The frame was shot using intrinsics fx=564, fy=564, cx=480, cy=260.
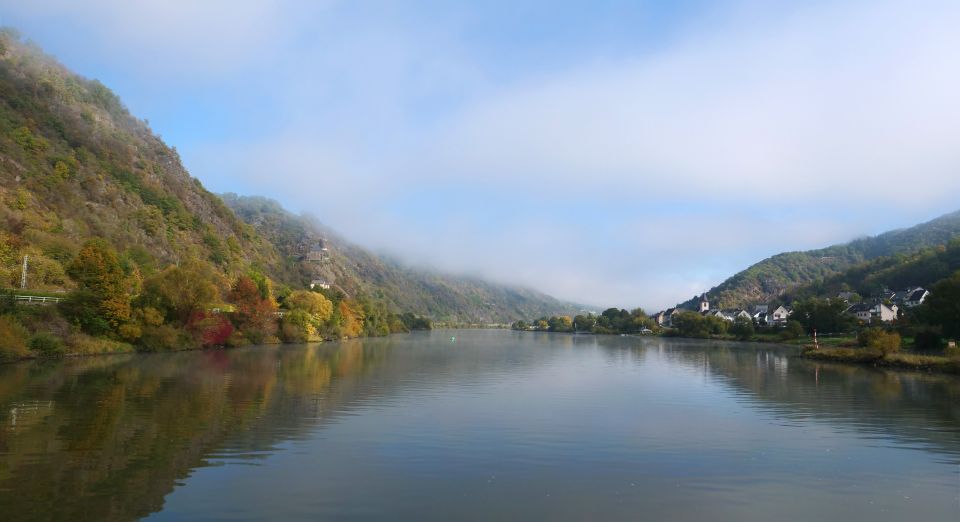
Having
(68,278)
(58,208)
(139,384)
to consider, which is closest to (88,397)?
(139,384)

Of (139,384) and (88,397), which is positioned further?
(139,384)

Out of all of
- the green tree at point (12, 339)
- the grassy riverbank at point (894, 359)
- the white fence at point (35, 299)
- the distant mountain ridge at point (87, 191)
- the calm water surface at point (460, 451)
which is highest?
the distant mountain ridge at point (87, 191)

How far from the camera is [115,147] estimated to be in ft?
428

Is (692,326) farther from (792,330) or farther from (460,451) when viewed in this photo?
(460,451)

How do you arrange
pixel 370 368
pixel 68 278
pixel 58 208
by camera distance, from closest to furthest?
pixel 370 368, pixel 68 278, pixel 58 208

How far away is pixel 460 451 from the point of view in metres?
20.6

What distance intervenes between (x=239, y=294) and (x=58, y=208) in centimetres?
3078

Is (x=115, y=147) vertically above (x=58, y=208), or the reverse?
(x=115, y=147)

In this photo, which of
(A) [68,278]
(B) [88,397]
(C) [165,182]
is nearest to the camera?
(B) [88,397]

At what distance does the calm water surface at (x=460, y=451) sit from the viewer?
47.6ft

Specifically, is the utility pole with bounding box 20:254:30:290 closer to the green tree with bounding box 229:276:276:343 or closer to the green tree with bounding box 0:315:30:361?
the green tree with bounding box 0:315:30:361

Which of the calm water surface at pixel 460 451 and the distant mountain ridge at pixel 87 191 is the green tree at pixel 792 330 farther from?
the distant mountain ridge at pixel 87 191

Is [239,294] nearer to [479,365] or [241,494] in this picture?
[479,365]

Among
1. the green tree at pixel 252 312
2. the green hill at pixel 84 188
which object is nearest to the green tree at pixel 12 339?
the green hill at pixel 84 188
